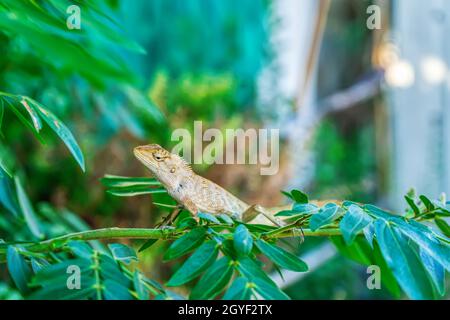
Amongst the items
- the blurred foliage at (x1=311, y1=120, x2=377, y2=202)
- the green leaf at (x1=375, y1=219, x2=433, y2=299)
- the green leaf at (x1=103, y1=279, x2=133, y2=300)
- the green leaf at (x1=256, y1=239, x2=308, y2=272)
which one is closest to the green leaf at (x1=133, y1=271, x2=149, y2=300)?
the green leaf at (x1=103, y1=279, x2=133, y2=300)

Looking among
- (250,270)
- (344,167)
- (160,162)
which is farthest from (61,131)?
(344,167)

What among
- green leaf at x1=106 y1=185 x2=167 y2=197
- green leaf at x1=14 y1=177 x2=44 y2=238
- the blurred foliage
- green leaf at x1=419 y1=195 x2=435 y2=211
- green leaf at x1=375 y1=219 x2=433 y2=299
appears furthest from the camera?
the blurred foliage

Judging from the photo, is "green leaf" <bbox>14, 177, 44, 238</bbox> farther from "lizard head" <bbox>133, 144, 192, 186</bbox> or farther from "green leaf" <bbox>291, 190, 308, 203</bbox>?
"green leaf" <bbox>291, 190, 308, 203</bbox>

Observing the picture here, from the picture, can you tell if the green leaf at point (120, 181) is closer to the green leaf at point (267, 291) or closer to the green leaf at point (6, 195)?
the green leaf at point (6, 195)

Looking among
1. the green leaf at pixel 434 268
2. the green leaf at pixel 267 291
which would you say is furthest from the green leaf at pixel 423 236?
the green leaf at pixel 267 291

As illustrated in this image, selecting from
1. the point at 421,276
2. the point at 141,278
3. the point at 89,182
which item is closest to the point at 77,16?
the point at 141,278

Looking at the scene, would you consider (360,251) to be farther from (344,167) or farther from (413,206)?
(344,167)
